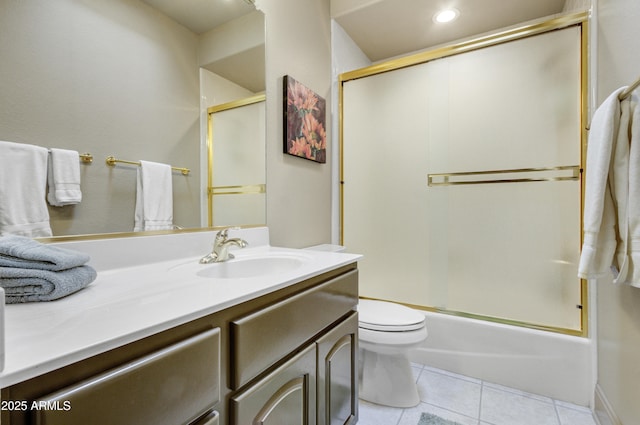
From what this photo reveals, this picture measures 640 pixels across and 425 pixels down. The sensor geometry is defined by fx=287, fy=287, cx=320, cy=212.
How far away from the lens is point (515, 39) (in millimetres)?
1715

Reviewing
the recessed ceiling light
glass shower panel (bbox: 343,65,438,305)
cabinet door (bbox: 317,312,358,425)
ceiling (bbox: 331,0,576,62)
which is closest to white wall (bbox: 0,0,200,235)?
cabinet door (bbox: 317,312,358,425)

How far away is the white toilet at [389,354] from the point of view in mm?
1420

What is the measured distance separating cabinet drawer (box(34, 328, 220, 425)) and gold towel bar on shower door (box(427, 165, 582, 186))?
175 centimetres

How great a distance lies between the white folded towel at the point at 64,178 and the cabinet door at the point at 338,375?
89 centimetres

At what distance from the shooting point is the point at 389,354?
4.86 ft

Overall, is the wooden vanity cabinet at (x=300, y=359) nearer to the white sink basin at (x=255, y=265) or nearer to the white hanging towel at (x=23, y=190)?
the white sink basin at (x=255, y=265)

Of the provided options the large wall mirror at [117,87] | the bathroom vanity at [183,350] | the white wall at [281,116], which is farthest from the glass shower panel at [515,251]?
the large wall mirror at [117,87]

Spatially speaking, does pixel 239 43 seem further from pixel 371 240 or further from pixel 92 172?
pixel 371 240

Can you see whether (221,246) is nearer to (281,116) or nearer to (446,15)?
(281,116)

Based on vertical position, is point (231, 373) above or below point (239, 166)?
below

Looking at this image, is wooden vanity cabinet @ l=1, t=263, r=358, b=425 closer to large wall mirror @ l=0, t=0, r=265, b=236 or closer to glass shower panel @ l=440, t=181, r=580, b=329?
large wall mirror @ l=0, t=0, r=265, b=236

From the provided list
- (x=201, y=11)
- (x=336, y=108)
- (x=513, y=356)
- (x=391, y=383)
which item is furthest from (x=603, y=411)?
(x=201, y=11)

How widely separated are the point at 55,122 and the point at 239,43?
89 cm

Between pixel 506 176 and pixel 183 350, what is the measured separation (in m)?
1.91
